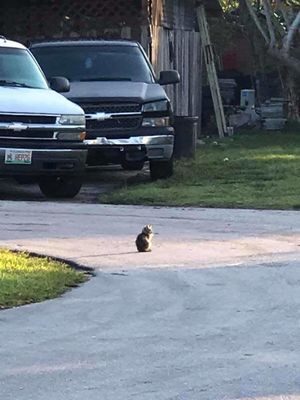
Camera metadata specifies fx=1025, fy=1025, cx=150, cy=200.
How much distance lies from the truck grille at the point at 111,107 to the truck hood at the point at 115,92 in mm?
70

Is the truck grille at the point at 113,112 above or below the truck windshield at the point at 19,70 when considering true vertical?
below

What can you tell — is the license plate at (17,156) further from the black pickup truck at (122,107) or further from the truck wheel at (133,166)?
the truck wheel at (133,166)

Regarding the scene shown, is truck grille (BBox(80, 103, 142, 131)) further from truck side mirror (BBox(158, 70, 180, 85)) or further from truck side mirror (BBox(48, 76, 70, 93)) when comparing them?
truck side mirror (BBox(158, 70, 180, 85))

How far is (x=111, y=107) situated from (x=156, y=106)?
656 millimetres

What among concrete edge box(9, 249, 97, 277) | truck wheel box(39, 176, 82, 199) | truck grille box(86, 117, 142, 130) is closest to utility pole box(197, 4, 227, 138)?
truck grille box(86, 117, 142, 130)

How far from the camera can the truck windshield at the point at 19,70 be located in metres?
13.5

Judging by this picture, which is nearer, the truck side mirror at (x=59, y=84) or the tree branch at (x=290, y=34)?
the truck side mirror at (x=59, y=84)

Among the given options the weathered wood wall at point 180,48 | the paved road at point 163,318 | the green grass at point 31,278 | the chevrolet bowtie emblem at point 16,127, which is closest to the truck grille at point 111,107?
the chevrolet bowtie emblem at point 16,127

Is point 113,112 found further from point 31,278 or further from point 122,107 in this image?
point 31,278

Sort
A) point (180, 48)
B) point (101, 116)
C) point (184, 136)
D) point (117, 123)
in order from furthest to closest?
point (180, 48), point (184, 136), point (117, 123), point (101, 116)

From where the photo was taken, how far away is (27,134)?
41.3ft

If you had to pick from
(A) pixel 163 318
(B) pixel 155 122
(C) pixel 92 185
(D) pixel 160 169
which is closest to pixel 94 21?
(C) pixel 92 185

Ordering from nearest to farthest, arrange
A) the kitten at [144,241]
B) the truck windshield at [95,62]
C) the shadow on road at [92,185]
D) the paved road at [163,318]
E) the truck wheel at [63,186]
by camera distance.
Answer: the paved road at [163,318] → the kitten at [144,241] → the truck wheel at [63,186] → the shadow on road at [92,185] → the truck windshield at [95,62]

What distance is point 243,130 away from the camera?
87.6 ft
